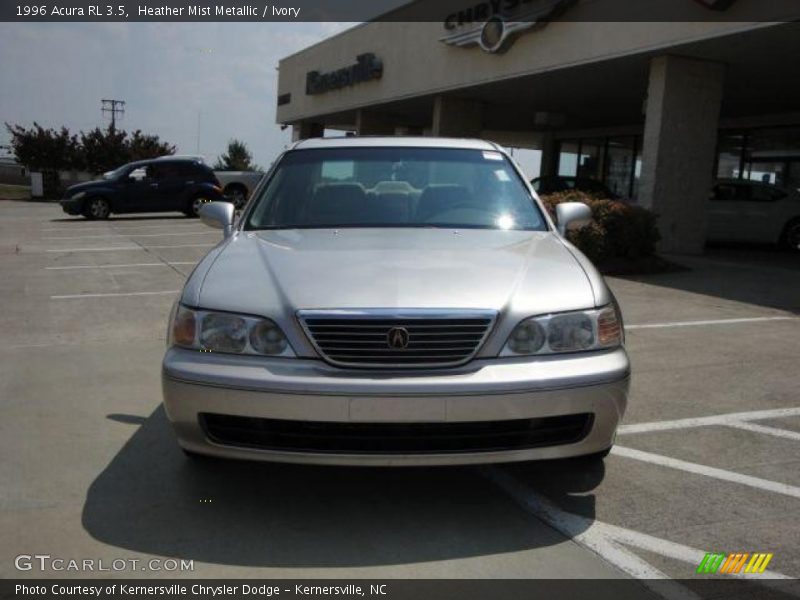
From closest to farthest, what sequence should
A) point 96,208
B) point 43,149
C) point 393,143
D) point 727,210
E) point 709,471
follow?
point 709,471 < point 393,143 < point 727,210 < point 96,208 < point 43,149

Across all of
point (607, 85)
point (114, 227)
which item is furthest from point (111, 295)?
point (607, 85)

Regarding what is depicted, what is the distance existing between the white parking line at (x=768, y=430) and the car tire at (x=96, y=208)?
64.7 feet

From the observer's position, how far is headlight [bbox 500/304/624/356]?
3.18 meters

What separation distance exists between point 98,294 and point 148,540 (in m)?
6.67

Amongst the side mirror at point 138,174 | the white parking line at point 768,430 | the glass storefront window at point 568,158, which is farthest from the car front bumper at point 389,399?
the glass storefront window at point 568,158

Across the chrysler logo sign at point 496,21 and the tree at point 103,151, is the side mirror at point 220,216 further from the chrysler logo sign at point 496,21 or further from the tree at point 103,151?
the tree at point 103,151

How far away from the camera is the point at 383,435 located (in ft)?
10.0

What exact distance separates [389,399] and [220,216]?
2226mm

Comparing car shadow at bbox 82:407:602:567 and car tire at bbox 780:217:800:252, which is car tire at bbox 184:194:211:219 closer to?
car tire at bbox 780:217:800:252

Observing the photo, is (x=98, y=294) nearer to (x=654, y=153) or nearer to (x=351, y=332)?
(x=351, y=332)

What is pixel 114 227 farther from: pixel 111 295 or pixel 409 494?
pixel 409 494

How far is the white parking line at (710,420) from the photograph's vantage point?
4570 millimetres

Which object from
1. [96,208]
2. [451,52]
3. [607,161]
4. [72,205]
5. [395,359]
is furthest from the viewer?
[607,161]

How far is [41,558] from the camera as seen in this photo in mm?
2951
